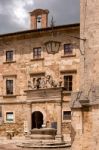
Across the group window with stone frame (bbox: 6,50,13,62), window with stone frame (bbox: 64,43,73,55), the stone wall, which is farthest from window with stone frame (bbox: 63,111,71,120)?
window with stone frame (bbox: 6,50,13,62)

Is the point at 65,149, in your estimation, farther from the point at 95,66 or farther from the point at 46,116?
the point at 46,116

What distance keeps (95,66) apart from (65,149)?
18.2 feet

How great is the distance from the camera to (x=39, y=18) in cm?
3669

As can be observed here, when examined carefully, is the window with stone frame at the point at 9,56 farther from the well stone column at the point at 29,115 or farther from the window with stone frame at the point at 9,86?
the well stone column at the point at 29,115

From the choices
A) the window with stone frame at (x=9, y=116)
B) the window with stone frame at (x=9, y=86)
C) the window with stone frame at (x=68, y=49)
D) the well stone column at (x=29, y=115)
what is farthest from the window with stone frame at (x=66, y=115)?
the window with stone frame at (x=9, y=86)

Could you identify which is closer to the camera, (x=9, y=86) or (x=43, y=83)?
(x=43, y=83)

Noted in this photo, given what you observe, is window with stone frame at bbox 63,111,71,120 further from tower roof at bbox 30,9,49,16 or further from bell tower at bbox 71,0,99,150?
bell tower at bbox 71,0,99,150

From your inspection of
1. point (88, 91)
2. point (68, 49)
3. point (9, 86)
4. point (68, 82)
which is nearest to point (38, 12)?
point (68, 49)

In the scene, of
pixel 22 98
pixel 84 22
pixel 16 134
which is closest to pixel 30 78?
pixel 22 98

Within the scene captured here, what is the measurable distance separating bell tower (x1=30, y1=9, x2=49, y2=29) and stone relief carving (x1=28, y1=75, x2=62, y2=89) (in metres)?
7.13

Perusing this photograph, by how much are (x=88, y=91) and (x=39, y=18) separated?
89.6 feet

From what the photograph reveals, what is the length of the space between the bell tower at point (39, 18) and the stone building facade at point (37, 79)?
435cm

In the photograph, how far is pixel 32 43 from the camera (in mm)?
32094

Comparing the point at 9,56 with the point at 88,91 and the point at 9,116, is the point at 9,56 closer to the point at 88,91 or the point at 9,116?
the point at 9,116
